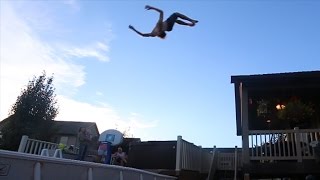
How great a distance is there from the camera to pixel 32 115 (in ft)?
79.0

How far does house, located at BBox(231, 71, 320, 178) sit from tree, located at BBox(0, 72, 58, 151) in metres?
16.4

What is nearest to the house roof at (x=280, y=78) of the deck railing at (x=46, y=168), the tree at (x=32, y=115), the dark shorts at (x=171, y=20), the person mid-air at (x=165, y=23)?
the person mid-air at (x=165, y=23)

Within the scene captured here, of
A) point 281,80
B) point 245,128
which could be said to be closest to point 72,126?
point 245,128

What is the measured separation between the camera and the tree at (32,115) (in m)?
23.1

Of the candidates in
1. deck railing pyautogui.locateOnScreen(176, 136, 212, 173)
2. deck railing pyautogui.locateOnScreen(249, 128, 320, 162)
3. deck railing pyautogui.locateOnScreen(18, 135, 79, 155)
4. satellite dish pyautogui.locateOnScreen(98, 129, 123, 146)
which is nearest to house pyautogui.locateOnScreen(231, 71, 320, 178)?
deck railing pyautogui.locateOnScreen(249, 128, 320, 162)

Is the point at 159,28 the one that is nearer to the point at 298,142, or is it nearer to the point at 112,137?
the point at 112,137

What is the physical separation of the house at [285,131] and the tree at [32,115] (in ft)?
53.8

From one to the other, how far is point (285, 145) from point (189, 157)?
115 inches

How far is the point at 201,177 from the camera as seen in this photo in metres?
12.3

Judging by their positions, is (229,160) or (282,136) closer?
(282,136)

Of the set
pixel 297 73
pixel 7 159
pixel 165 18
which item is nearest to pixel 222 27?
pixel 297 73

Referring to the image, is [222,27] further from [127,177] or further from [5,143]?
[5,143]

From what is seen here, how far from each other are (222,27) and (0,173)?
31.4ft

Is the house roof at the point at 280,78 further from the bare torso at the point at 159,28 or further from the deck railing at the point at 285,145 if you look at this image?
the bare torso at the point at 159,28
